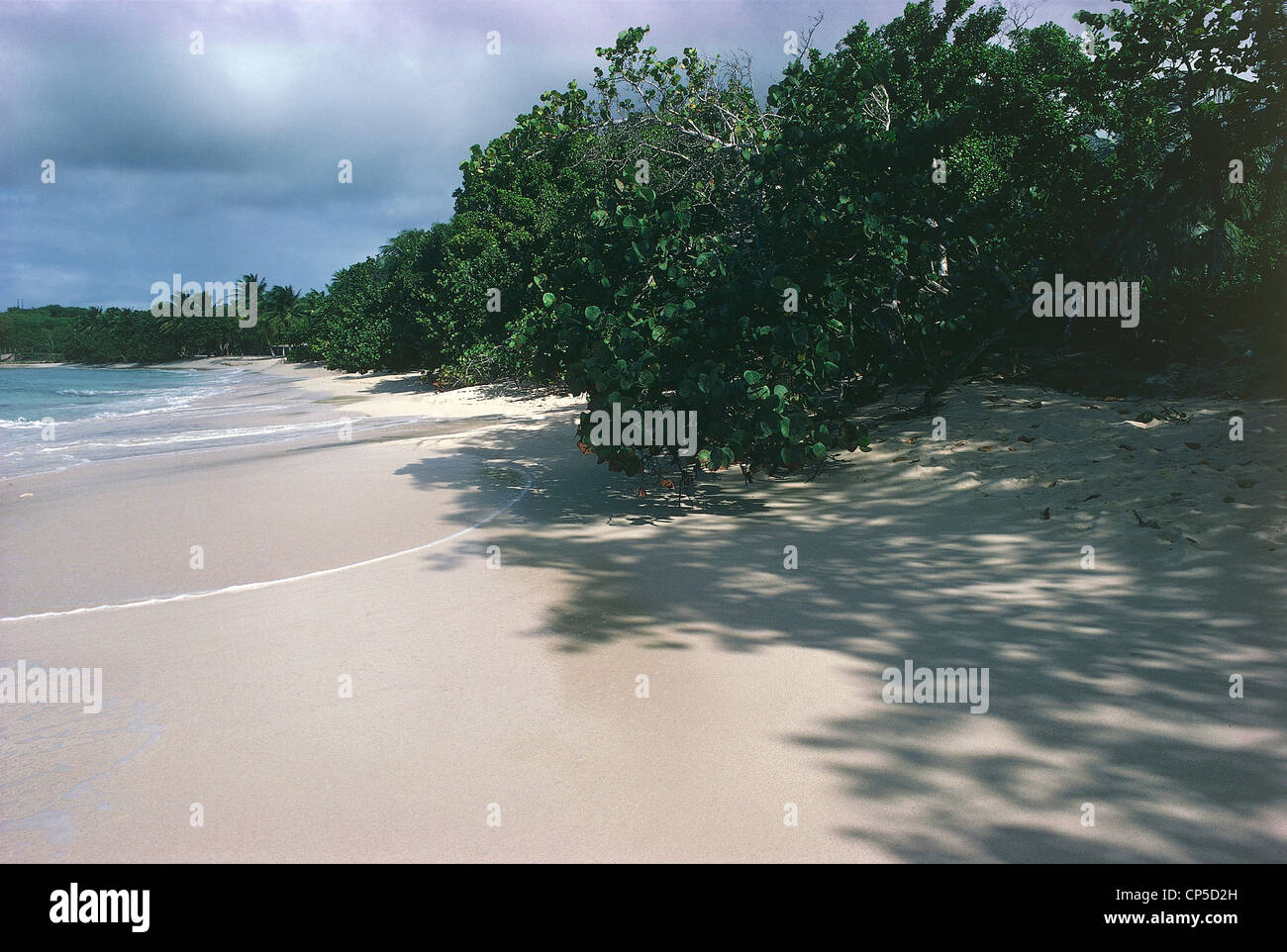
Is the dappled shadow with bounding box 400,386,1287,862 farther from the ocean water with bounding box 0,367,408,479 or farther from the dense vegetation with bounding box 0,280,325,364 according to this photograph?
the dense vegetation with bounding box 0,280,325,364

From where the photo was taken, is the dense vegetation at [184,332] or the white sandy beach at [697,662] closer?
the white sandy beach at [697,662]

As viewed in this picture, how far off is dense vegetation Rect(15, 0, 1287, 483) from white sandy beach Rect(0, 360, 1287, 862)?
1.50 meters

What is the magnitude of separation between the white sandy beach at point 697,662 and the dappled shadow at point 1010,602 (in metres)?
0.03

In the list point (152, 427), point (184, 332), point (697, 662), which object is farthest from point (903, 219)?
point (184, 332)

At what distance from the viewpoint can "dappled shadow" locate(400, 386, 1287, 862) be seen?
12.1 feet

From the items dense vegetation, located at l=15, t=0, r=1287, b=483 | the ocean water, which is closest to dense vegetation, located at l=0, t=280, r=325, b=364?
the ocean water

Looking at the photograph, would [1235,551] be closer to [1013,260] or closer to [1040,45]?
[1013,260]

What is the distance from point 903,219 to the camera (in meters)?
10.5

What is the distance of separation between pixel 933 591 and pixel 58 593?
292 inches

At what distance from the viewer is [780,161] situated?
10.2 meters

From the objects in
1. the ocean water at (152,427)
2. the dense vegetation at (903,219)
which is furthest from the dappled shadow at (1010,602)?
the ocean water at (152,427)

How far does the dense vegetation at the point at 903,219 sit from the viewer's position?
30.4ft

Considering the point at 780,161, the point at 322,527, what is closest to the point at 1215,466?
the point at 780,161

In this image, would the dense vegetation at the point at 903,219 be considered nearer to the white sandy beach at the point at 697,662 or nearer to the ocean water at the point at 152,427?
the white sandy beach at the point at 697,662
